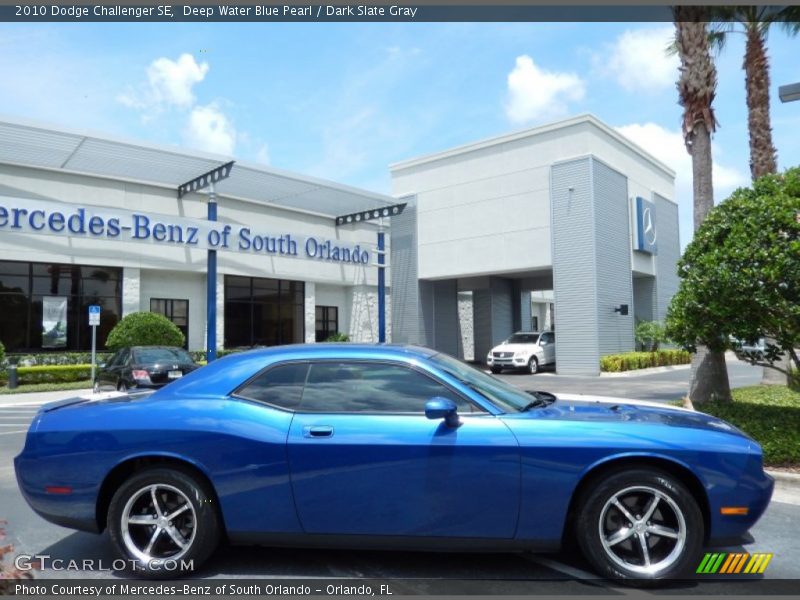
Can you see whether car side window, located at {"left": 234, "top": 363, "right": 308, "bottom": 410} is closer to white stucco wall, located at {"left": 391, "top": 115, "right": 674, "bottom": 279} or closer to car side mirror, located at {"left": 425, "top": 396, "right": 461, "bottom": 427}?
car side mirror, located at {"left": 425, "top": 396, "right": 461, "bottom": 427}

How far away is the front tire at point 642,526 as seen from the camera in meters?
3.53

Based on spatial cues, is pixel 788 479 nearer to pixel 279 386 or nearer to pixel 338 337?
pixel 279 386

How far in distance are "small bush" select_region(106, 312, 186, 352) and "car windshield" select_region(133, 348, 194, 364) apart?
17.1 feet

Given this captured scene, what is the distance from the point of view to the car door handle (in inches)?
145

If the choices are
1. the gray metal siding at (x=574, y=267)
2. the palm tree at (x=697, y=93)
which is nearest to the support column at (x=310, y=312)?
the gray metal siding at (x=574, y=267)

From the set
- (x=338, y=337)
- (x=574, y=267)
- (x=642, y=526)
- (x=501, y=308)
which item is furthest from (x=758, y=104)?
(x=338, y=337)

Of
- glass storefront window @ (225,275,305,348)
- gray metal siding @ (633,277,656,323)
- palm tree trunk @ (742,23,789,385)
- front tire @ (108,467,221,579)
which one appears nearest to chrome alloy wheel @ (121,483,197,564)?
front tire @ (108,467,221,579)

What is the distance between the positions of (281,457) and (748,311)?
5907mm

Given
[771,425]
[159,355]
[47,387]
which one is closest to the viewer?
[771,425]

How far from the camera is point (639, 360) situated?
23.6 meters

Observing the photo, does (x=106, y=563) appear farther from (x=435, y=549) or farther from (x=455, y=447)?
(x=455, y=447)

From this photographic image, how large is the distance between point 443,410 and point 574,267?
67.0 feet

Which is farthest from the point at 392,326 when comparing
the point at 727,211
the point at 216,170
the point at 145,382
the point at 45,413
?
the point at 45,413

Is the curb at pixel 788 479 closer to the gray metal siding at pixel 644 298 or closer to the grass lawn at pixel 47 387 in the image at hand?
the grass lawn at pixel 47 387
